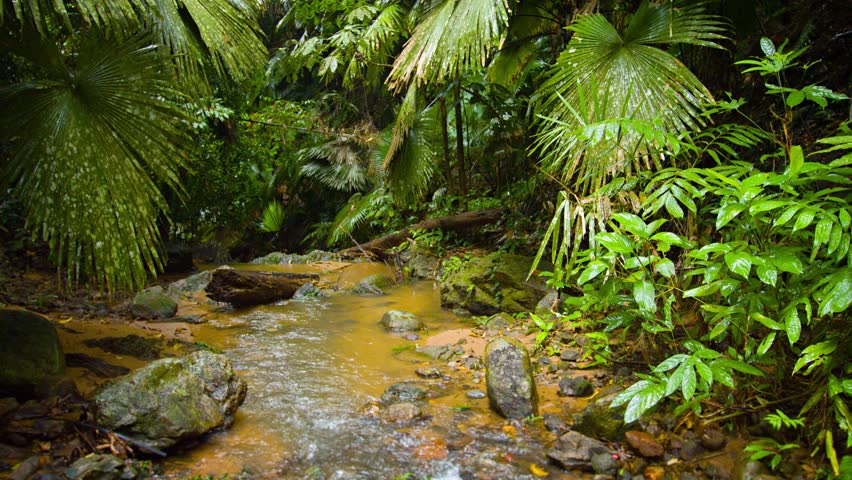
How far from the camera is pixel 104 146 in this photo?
239cm

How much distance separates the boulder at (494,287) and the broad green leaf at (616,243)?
2.49 m

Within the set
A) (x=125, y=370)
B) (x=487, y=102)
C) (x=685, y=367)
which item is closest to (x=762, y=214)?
(x=685, y=367)

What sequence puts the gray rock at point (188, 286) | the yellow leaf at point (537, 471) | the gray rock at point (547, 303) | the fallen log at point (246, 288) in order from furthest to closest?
the gray rock at point (188, 286) → the fallen log at point (246, 288) → the gray rock at point (547, 303) → the yellow leaf at point (537, 471)

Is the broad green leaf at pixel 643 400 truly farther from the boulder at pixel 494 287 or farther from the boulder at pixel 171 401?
the boulder at pixel 494 287

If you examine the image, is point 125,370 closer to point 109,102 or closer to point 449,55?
point 109,102

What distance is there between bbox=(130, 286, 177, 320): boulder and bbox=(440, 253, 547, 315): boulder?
9.06ft

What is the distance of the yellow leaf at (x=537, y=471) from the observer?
223 cm

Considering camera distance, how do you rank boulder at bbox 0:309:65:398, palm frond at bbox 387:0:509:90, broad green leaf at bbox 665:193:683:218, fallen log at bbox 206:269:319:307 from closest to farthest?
broad green leaf at bbox 665:193:683:218, boulder at bbox 0:309:65:398, palm frond at bbox 387:0:509:90, fallen log at bbox 206:269:319:307

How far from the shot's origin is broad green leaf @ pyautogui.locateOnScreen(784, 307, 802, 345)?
1.79 metres

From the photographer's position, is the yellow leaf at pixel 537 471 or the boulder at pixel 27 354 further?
the boulder at pixel 27 354

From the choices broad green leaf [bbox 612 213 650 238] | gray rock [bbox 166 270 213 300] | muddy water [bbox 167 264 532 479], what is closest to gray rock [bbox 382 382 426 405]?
muddy water [bbox 167 264 532 479]

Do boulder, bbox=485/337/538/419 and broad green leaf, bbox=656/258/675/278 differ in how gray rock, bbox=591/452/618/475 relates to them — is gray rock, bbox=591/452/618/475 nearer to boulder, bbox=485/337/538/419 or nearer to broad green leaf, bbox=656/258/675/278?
boulder, bbox=485/337/538/419

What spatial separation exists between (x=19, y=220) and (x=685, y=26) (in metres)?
7.21

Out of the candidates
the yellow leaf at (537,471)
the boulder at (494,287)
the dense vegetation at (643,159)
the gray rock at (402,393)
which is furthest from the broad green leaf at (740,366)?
the boulder at (494,287)
